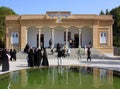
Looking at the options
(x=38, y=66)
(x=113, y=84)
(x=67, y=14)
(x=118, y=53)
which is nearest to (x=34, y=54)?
(x=38, y=66)

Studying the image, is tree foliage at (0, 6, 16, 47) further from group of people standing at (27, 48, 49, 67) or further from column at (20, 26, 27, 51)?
group of people standing at (27, 48, 49, 67)

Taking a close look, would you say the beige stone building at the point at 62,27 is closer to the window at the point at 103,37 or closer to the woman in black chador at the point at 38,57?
the window at the point at 103,37

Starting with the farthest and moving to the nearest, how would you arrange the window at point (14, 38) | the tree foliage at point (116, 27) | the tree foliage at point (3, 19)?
the tree foliage at point (116, 27)
the tree foliage at point (3, 19)
the window at point (14, 38)

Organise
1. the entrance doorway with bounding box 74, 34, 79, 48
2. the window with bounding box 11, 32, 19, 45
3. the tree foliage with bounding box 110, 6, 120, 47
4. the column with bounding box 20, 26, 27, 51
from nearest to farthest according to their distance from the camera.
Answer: the column with bounding box 20, 26, 27, 51 < the window with bounding box 11, 32, 19, 45 < the entrance doorway with bounding box 74, 34, 79, 48 < the tree foliage with bounding box 110, 6, 120, 47

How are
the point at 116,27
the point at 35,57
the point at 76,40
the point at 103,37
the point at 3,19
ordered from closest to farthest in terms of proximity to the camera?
the point at 35,57 < the point at 103,37 < the point at 76,40 < the point at 116,27 < the point at 3,19

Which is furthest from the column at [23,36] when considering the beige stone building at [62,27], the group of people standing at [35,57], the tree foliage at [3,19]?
the group of people standing at [35,57]

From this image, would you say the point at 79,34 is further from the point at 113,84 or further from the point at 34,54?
the point at 113,84

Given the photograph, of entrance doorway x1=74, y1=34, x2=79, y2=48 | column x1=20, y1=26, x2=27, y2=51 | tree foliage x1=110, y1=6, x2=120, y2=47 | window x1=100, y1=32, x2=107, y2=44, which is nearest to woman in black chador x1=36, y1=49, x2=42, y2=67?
column x1=20, y1=26, x2=27, y2=51

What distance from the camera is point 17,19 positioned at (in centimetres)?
5028

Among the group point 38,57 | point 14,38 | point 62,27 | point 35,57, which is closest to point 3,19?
point 14,38

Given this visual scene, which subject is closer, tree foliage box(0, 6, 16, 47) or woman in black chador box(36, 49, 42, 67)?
woman in black chador box(36, 49, 42, 67)

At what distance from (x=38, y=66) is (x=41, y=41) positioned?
26.6 m

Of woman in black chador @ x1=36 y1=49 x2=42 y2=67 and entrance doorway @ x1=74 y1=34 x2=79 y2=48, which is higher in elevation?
entrance doorway @ x1=74 y1=34 x2=79 y2=48

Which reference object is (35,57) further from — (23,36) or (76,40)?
(76,40)
